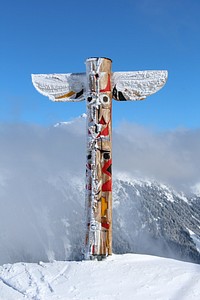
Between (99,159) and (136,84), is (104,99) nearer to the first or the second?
(136,84)

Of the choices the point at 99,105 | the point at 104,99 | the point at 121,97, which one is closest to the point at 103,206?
the point at 99,105

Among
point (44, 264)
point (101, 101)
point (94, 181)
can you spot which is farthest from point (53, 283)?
point (101, 101)

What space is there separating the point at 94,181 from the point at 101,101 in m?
2.02

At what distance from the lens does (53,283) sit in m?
Result: 7.95

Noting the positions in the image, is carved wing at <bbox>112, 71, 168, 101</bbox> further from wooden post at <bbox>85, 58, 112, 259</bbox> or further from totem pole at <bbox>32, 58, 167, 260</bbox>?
wooden post at <bbox>85, 58, 112, 259</bbox>

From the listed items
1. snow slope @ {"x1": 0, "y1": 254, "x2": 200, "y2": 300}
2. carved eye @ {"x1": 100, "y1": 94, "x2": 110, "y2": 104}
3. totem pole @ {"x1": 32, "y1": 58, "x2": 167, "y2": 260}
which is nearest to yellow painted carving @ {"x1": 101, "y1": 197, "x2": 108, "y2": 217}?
totem pole @ {"x1": 32, "y1": 58, "x2": 167, "y2": 260}

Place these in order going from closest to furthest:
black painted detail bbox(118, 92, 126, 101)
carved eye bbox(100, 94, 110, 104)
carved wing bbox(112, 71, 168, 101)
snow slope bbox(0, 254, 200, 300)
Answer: snow slope bbox(0, 254, 200, 300), carved eye bbox(100, 94, 110, 104), carved wing bbox(112, 71, 168, 101), black painted detail bbox(118, 92, 126, 101)

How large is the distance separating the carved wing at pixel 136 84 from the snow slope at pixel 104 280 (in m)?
4.11

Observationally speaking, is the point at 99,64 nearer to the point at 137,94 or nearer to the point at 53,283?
the point at 137,94

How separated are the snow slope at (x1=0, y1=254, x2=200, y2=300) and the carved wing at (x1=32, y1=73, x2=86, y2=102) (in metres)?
4.30

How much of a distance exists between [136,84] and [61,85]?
2.00m

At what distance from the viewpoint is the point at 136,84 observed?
1065cm

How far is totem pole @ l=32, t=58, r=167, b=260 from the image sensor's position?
9906 millimetres

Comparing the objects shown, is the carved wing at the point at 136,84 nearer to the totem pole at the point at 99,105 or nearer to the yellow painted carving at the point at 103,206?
the totem pole at the point at 99,105
